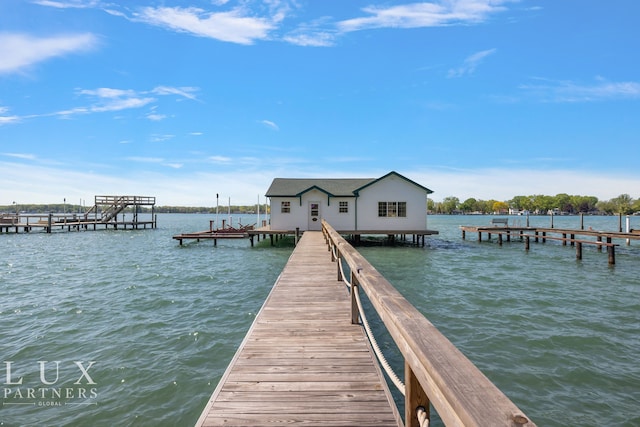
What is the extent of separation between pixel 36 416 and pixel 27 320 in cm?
552

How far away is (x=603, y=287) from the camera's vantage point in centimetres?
1253

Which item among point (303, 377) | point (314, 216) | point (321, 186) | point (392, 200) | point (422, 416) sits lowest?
point (303, 377)

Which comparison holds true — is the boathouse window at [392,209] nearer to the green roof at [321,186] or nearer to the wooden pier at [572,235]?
the green roof at [321,186]

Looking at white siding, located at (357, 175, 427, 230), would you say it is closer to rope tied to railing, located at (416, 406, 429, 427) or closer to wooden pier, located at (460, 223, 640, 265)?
wooden pier, located at (460, 223, 640, 265)

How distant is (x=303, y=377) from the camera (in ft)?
11.8

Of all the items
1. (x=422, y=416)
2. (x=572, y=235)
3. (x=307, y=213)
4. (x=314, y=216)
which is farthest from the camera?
(x=314, y=216)

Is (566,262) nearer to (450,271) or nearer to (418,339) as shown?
(450,271)

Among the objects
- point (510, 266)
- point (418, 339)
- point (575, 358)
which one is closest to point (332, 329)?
point (418, 339)

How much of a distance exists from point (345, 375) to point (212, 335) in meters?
4.92

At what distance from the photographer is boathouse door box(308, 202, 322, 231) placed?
26.4m

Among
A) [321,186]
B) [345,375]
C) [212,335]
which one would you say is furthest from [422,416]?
[321,186]

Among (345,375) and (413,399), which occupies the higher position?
(413,399)

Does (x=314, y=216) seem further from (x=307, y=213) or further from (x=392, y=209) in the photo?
(x=392, y=209)

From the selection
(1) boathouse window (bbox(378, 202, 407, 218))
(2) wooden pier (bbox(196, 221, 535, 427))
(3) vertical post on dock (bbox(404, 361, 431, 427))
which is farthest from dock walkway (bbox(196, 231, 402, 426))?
(1) boathouse window (bbox(378, 202, 407, 218))
